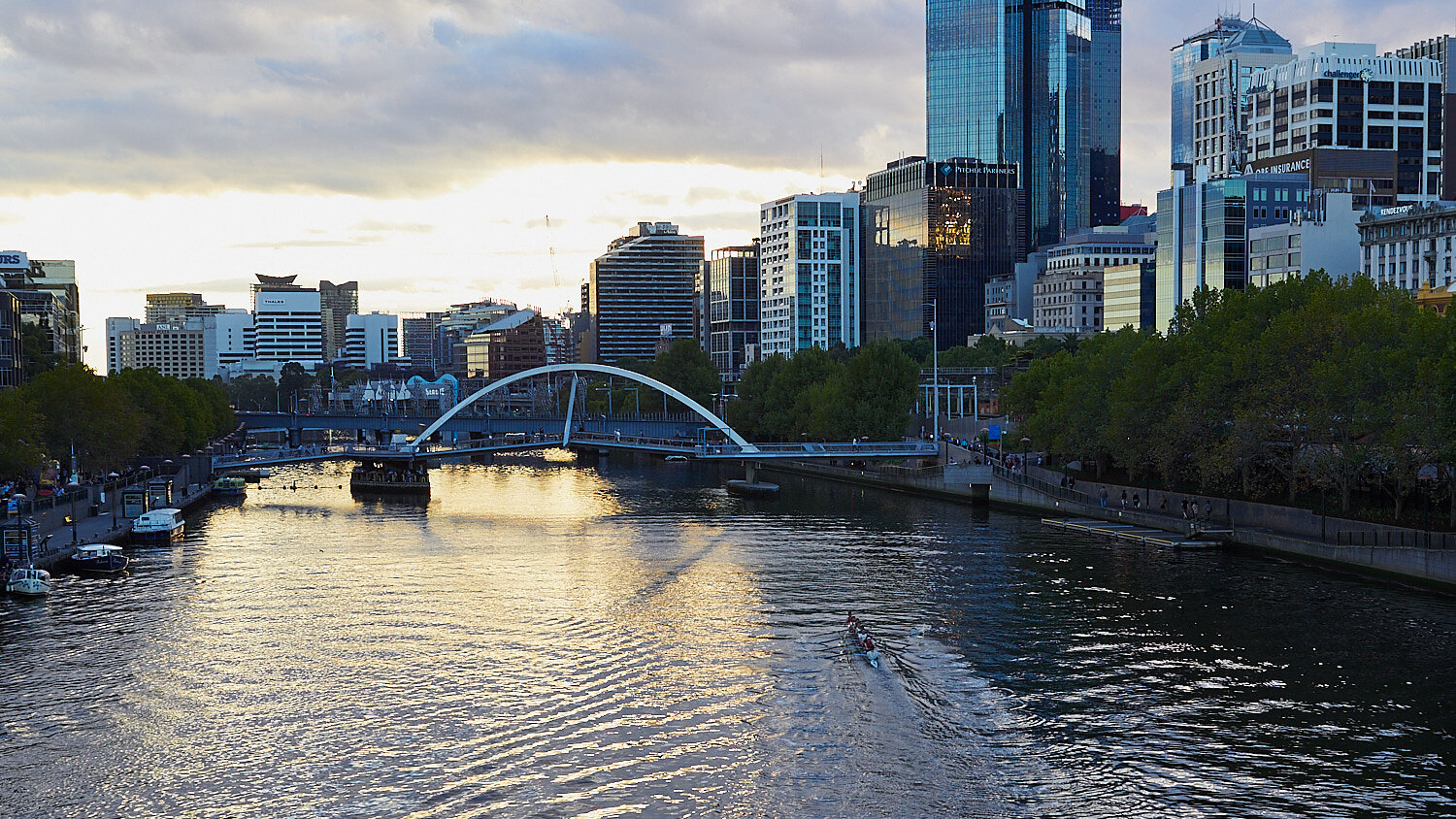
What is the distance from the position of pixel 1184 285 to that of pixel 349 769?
460ft

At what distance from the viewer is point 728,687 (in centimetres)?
4619

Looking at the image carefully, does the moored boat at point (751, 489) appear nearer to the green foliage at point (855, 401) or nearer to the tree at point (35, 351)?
the green foliage at point (855, 401)

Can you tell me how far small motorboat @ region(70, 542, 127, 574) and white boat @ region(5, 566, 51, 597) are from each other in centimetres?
633

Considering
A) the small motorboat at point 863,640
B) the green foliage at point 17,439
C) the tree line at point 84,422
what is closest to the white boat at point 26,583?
the green foliage at point 17,439

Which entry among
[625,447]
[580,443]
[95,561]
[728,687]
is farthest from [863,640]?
[580,443]

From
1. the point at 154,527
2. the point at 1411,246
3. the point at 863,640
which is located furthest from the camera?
the point at 1411,246

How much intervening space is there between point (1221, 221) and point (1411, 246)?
27.5 m

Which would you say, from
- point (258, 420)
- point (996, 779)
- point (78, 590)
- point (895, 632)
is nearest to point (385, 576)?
point (78, 590)

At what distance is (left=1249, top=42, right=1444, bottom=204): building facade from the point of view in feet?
598

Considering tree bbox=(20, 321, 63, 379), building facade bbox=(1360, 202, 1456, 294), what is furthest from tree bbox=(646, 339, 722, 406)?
building facade bbox=(1360, 202, 1456, 294)

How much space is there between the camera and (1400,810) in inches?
1395

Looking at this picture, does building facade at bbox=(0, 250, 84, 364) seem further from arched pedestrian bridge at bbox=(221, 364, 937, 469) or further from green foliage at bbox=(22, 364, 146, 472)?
green foliage at bbox=(22, 364, 146, 472)

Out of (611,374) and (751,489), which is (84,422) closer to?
(611,374)

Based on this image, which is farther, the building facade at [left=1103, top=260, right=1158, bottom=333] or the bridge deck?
the building facade at [left=1103, top=260, right=1158, bottom=333]
